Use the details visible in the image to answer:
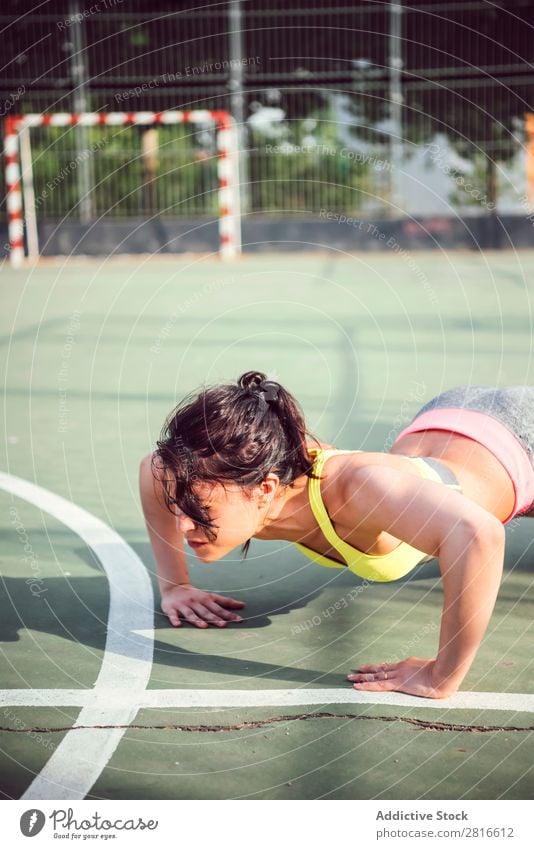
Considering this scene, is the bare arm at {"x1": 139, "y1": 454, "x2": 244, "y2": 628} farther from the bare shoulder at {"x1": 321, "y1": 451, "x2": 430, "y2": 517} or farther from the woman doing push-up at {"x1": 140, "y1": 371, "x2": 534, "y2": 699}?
the bare shoulder at {"x1": 321, "y1": 451, "x2": 430, "y2": 517}

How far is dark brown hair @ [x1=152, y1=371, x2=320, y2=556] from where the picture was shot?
2.52 metres

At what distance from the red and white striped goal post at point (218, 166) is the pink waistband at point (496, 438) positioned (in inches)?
399

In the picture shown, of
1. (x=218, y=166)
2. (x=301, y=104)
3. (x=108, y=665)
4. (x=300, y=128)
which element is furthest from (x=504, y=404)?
(x=301, y=104)

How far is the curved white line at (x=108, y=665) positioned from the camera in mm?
2221

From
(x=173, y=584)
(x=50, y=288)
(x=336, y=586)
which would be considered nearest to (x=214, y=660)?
(x=173, y=584)

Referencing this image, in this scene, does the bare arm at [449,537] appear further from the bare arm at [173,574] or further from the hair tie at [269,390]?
the bare arm at [173,574]

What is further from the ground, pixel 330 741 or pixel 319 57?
pixel 319 57

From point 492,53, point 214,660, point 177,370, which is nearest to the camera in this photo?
point 214,660

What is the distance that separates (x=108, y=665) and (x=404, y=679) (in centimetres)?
75

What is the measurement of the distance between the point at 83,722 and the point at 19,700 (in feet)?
0.67

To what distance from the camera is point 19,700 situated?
258 cm
